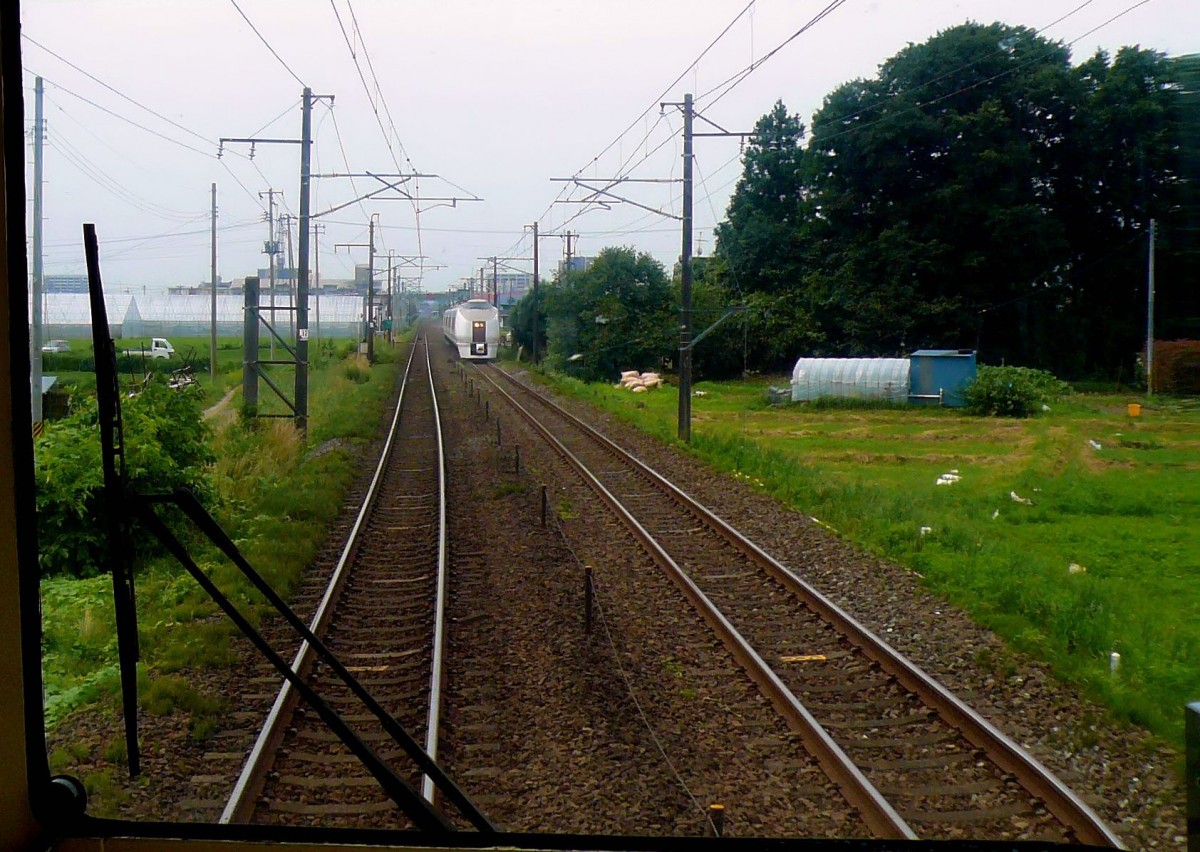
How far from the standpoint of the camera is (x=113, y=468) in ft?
6.33

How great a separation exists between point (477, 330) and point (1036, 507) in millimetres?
38219

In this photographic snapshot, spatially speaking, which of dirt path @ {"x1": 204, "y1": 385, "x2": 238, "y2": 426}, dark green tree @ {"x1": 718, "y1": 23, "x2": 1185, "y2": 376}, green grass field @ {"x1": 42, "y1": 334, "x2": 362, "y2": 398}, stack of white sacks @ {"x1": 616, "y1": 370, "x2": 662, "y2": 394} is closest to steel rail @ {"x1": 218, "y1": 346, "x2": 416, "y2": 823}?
green grass field @ {"x1": 42, "y1": 334, "x2": 362, "y2": 398}

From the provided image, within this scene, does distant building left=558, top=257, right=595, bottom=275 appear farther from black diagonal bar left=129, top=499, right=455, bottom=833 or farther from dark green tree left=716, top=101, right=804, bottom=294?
black diagonal bar left=129, top=499, right=455, bottom=833

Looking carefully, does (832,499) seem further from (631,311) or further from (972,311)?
(631,311)

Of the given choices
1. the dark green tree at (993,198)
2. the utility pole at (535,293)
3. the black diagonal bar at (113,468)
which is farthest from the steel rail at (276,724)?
the utility pole at (535,293)

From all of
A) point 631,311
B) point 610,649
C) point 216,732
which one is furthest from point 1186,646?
point 631,311

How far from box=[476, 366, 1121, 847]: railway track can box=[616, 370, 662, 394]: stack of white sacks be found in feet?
71.3

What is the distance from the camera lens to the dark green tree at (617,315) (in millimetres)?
35875

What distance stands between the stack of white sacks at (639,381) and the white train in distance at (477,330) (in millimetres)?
15514

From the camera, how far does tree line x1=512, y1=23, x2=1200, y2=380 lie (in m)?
3.22

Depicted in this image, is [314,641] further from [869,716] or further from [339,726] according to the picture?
[869,716]

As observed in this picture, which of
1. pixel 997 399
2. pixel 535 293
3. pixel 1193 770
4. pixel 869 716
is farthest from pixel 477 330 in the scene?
pixel 1193 770

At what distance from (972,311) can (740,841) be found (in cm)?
543

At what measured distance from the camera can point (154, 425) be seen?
930cm
